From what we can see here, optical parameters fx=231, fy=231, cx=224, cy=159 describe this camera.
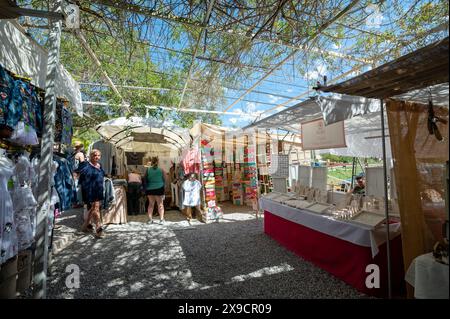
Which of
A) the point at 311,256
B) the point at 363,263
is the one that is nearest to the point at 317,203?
the point at 311,256

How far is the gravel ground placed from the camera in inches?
101

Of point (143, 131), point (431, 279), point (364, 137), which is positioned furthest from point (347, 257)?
point (143, 131)

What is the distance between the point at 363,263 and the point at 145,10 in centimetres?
387

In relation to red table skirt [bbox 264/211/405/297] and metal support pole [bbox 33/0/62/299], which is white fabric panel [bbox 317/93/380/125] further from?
metal support pole [bbox 33/0/62/299]

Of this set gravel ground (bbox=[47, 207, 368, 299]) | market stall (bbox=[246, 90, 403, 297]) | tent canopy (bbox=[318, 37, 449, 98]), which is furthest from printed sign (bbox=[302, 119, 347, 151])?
gravel ground (bbox=[47, 207, 368, 299])

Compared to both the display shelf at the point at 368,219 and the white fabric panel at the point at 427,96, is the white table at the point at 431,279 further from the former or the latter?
the white fabric panel at the point at 427,96

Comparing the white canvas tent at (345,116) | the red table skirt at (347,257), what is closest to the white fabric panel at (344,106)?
the white canvas tent at (345,116)

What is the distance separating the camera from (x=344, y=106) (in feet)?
9.09

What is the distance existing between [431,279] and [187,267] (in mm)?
2610

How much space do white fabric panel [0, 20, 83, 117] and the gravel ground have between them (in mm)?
Result: 2326

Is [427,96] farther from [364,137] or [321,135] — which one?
[364,137]

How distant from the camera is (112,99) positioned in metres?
7.36

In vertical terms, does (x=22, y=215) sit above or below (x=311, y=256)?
above
